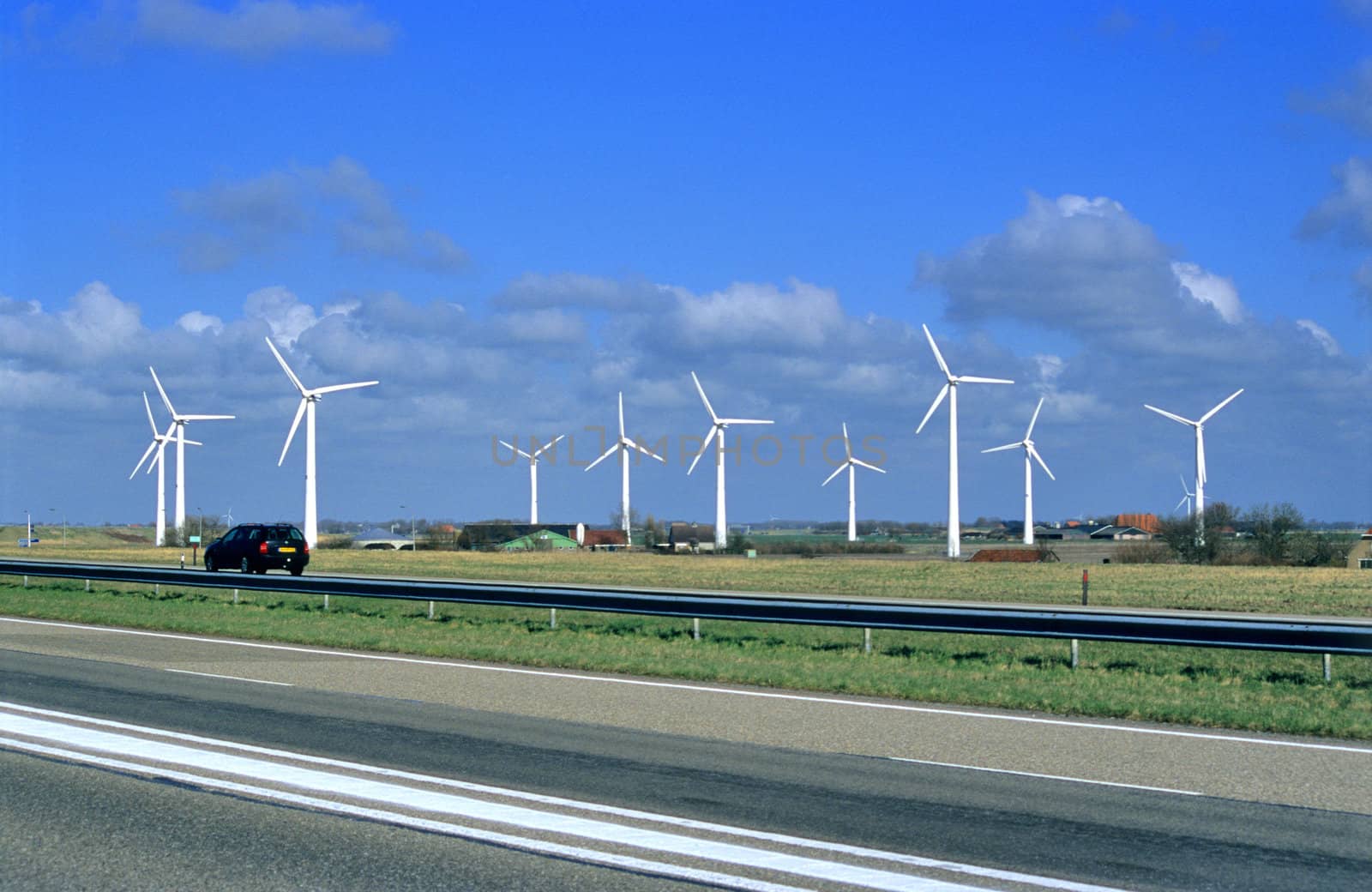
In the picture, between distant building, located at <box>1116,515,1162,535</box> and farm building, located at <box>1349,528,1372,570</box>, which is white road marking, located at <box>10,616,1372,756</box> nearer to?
farm building, located at <box>1349,528,1372,570</box>

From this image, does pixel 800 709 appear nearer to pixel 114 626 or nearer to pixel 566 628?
pixel 566 628

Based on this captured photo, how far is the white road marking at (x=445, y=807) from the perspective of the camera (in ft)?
22.2

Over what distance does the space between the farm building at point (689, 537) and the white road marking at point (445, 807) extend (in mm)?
99292

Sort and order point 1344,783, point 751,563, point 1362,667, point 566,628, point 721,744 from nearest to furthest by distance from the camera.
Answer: point 1344,783 < point 721,744 < point 1362,667 < point 566,628 < point 751,563

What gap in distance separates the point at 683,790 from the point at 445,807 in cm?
164

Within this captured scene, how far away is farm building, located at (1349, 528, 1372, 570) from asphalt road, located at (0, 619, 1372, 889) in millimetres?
60131

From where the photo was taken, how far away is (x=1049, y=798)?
883 cm

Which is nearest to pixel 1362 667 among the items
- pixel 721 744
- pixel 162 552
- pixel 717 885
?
pixel 721 744

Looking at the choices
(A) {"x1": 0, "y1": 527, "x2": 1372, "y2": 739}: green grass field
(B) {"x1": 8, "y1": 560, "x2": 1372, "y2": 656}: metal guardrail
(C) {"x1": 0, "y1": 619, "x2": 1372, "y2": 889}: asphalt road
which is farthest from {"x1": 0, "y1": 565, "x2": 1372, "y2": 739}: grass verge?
(C) {"x1": 0, "y1": 619, "x2": 1372, "y2": 889}: asphalt road

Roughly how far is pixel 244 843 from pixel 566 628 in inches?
645

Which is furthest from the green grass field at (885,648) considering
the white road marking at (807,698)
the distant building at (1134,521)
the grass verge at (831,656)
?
the distant building at (1134,521)

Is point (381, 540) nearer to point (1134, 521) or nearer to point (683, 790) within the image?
point (1134, 521)

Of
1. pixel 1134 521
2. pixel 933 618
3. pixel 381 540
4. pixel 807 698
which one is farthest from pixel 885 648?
pixel 1134 521

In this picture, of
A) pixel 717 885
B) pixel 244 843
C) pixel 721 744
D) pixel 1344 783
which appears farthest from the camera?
pixel 721 744
